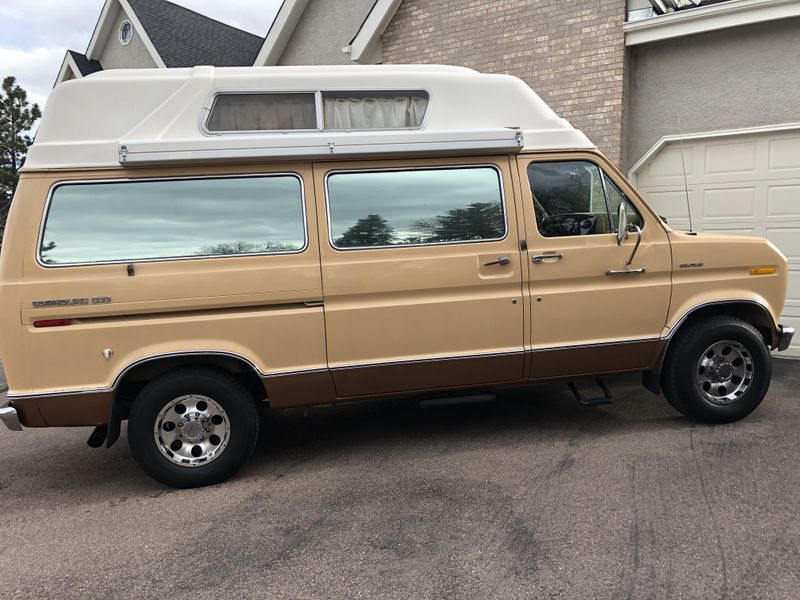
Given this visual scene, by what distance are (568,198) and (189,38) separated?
15.2 m

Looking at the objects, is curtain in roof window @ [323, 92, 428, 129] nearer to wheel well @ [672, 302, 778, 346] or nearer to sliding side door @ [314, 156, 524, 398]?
sliding side door @ [314, 156, 524, 398]

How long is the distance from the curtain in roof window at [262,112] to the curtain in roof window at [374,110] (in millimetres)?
139

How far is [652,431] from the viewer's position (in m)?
4.86

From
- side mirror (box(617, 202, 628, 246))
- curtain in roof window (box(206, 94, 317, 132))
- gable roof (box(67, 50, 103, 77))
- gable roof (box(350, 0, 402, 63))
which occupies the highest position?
gable roof (box(67, 50, 103, 77))

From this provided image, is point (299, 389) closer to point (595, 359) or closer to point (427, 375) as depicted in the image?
point (427, 375)

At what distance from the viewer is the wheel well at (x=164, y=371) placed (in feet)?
13.4

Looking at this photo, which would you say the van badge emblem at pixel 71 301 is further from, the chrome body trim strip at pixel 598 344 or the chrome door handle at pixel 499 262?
the chrome body trim strip at pixel 598 344

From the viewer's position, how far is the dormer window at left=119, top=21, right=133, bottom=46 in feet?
54.6

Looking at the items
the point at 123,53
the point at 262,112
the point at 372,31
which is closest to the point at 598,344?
the point at 262,112

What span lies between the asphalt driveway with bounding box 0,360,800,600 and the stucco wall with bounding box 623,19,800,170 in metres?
3.95

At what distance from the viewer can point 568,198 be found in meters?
4.61

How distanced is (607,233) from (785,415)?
2.26 meters

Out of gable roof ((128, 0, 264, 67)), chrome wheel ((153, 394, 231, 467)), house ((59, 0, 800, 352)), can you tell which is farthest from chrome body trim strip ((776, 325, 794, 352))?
gable roof ((128, 0, 264, 67))

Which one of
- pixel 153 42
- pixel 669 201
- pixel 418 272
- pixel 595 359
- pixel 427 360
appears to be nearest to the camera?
pixel 418 272
